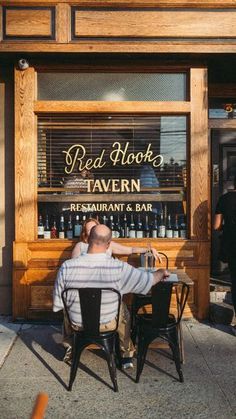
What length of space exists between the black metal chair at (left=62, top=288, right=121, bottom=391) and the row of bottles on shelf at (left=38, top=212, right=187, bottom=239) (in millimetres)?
2216

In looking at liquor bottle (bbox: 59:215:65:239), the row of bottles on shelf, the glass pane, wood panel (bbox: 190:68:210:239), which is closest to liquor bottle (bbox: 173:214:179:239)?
the row of bottles on shelf

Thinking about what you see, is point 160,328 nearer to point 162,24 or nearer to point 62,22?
point 162,24

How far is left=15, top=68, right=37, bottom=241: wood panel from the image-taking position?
5828mm

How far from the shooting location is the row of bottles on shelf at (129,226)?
603 cm

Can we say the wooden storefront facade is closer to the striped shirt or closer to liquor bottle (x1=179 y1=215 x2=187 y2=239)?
liquor bottle (x1=179 y1=215 x2=187 y2=239)

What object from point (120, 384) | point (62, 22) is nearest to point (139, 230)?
point (120, 384)

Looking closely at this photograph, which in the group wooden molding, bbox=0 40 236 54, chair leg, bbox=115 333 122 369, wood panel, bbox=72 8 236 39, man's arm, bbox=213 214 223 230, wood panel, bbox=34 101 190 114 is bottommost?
chair leg, bbox=115 333 122 369

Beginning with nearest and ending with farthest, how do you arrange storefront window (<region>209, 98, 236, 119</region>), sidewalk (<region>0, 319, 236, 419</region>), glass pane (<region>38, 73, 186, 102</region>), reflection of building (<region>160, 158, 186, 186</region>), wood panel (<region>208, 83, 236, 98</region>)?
sidewalk (<region>0, 319, 236, 419</region>)
glass pane (<region>38, 73, 186, 102</region>)
reflection of building (<region>160, 158, 186, 186</region>)
wood panel (<region>208, 83, 236, 98</region>)
storefront window (<region>209, 98, 236, 119</region>)

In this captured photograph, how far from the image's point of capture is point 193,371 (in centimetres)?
426

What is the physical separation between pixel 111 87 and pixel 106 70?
0.22 metres

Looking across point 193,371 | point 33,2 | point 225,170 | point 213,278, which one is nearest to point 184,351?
point 193,371

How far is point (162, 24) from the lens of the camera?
5.62 m

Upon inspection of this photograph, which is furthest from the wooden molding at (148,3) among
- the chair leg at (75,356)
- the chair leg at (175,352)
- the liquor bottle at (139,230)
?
the chair leg at (75,356)

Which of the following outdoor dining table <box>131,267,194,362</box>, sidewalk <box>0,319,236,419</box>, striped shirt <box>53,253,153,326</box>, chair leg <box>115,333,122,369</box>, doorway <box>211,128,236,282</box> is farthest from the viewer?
doorway <box>211,128,236,282</box>
